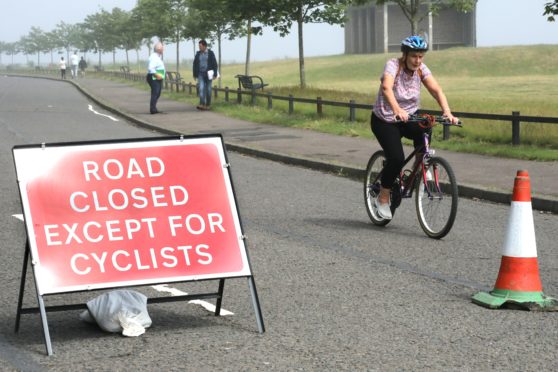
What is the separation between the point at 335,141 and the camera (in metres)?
19.1

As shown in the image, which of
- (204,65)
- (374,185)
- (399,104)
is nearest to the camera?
(399,104)

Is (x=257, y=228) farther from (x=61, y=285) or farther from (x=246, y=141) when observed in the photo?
(x=246, y=141)

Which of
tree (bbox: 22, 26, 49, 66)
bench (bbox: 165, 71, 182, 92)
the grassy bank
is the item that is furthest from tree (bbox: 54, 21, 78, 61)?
bench (bbox: 165, 71, 182, 92)

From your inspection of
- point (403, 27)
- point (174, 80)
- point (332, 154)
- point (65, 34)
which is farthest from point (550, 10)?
point (65, 34)

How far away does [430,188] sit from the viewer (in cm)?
933

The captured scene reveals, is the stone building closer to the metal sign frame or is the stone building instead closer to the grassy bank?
the grassy bank

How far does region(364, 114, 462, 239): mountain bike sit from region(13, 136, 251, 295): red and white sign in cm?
338

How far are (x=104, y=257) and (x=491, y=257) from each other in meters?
3.64

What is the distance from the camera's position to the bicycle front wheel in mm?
8961

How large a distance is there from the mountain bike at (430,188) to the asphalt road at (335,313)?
18cm

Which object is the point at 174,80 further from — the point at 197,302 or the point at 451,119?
the point at 197,302

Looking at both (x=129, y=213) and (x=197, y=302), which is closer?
(x=129, y=213)

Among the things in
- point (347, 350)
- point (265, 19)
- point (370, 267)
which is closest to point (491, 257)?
point (370, 267)

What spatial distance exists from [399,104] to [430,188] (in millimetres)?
811
